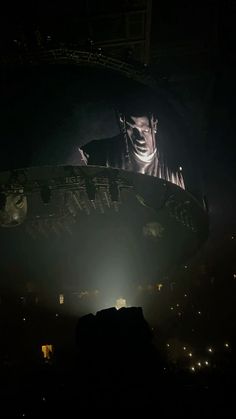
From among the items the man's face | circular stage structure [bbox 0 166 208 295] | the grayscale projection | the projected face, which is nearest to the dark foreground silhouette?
the grayscale projection

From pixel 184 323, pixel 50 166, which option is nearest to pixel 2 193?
pixel 50 166

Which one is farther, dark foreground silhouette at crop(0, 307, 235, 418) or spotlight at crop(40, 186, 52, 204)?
spotlight at crop(40, 186, 52, 204)

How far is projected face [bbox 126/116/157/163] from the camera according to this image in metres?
12.1

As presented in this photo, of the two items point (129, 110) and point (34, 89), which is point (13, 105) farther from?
point (129, 110)

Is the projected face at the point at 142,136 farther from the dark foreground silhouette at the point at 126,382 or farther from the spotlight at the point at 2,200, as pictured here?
the dark foreground silhouette at the point at 126,382

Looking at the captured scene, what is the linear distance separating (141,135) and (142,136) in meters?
0.05

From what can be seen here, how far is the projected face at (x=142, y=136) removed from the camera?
12.1m

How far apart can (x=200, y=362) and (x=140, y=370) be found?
104 ft

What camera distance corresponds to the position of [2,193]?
12.0 m

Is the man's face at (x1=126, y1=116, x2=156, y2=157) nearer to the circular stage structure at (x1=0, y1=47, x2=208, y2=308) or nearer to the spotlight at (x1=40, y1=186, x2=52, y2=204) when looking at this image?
the circular stage structure at (x1=0, y1=47, x2=208, y2=308)

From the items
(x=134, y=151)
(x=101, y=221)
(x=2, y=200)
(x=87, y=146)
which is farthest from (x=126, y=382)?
(x=101, y=221)

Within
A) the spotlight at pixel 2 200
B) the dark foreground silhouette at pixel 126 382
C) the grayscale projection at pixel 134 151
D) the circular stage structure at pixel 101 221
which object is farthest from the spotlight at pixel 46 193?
the dark foreground silhouette at pixel 126 382

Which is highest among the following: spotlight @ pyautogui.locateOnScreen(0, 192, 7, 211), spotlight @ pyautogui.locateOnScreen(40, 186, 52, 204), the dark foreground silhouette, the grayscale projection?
the grayscale projection

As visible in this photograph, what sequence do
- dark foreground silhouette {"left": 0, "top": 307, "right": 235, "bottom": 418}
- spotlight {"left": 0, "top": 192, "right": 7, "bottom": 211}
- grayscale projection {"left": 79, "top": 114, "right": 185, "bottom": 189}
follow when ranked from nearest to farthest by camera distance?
dark foreground silhouette {"left": 0, "top": 307, "right": 235, "bottom": 418}
grayscale projection {"left": 79, "top": 114, "right": 185, "bottom": 189}
spotlight {"left": 0, "top": 192, "right": 7, "bottom": 211}
